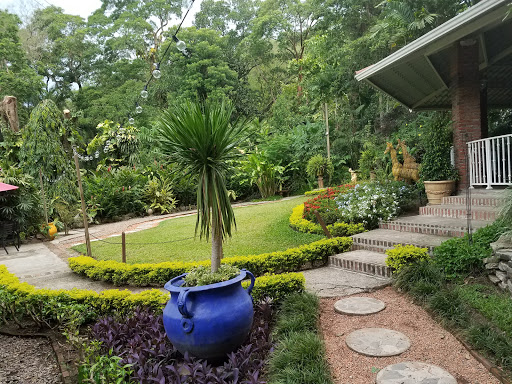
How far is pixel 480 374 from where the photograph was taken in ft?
9.23

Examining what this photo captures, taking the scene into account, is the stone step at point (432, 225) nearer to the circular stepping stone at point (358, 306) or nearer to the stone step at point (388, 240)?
the stone step at point (388, 240)

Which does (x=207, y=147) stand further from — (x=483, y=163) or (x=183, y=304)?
(x=483, y=163)

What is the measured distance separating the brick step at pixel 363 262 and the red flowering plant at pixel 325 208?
1720 mm

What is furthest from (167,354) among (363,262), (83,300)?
(363,262)

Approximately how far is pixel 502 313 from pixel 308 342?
6.29ft

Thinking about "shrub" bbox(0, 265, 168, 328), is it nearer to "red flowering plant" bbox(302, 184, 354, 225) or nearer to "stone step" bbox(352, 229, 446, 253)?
"stone step" bbox(352, 229, 446, 253)

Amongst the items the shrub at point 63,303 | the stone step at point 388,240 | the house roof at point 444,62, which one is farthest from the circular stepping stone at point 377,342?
the house roof at point 444,62

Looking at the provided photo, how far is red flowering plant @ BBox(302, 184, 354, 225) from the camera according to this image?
7.89 metres

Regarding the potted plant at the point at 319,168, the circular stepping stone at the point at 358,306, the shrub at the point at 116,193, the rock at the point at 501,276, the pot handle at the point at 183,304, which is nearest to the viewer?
the pot handle at the point at 183,304

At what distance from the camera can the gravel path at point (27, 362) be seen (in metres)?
3.40

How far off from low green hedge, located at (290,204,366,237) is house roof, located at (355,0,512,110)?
3216 mm

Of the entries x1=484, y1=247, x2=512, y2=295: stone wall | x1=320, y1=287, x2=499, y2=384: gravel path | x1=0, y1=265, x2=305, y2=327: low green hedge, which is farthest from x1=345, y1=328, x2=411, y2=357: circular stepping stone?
x1=484, y1=247, x2=512, y2=295: stone wall

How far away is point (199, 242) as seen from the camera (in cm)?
800

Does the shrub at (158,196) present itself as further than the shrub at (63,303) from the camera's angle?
Yes
